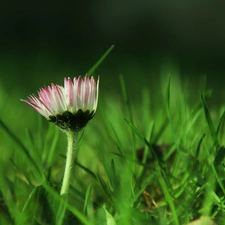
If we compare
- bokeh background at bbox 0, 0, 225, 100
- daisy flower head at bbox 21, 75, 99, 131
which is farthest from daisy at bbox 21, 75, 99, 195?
bokeh background at bbox 0, 0, 225, 100

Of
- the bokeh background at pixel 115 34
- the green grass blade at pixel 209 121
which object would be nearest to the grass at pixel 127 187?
the green grass blade at pixel 209 121

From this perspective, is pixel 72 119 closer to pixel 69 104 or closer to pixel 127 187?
pixel 69 104

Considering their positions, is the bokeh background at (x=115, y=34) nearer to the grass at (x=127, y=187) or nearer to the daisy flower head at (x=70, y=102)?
the grass at (x=127, y=187)

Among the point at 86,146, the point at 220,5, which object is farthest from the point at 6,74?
the point at 220,5

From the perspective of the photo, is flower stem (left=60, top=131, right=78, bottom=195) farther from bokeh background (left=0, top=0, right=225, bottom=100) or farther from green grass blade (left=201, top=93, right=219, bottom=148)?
bokeh background (left=0, top=0, right=225, bottom=100)

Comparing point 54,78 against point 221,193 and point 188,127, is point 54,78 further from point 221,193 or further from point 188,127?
point 221,193

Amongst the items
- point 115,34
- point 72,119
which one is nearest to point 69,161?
point 72,119
